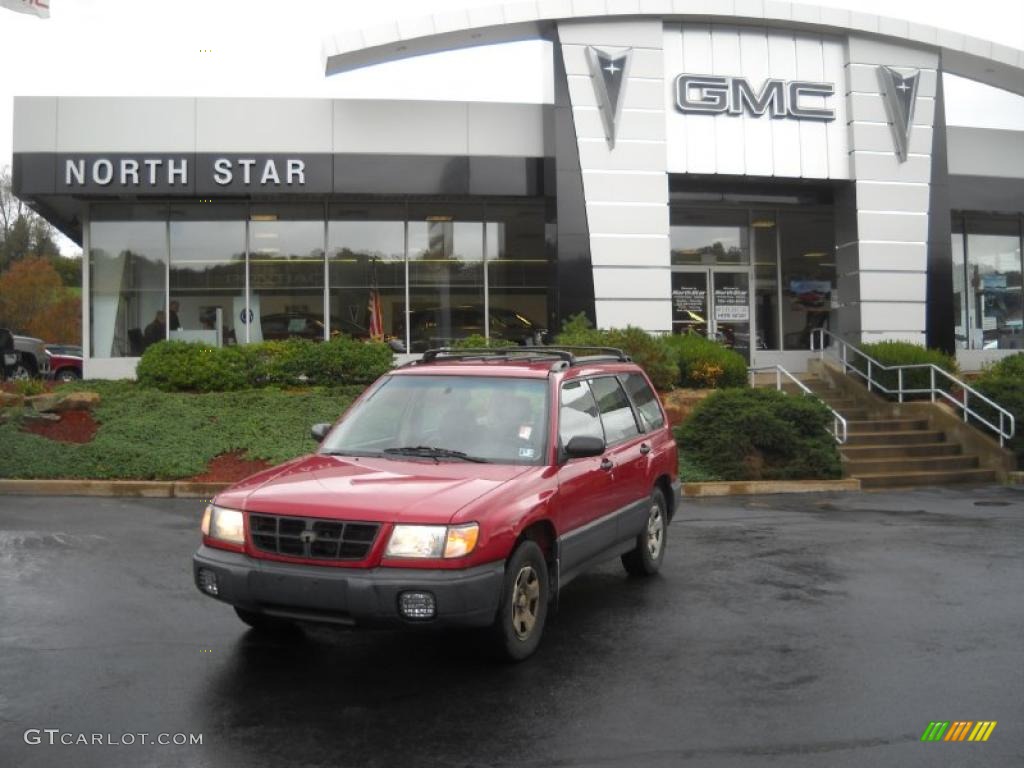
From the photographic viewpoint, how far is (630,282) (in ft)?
63.5

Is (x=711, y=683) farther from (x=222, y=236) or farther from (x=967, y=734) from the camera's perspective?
(x=222, y=236)

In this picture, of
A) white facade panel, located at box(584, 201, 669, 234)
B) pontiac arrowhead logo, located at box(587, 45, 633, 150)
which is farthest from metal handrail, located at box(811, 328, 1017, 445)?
pontiac arrowhead logo, located at box(587, 45, 633, 150)

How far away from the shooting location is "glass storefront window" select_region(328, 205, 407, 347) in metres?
21.2

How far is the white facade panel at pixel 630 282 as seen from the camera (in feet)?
63.2

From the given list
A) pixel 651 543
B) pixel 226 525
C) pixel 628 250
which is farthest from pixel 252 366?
pixel 226 525

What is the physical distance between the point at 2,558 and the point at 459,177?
508 inches

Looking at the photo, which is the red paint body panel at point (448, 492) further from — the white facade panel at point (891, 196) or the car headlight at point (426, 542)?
the white facade panel at point (891, 196)

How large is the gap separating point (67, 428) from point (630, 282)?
10.2 metres

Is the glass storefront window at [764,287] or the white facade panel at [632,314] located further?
the glass storefront window at [764,287]

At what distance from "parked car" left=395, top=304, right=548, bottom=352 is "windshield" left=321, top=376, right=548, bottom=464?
1422 cm

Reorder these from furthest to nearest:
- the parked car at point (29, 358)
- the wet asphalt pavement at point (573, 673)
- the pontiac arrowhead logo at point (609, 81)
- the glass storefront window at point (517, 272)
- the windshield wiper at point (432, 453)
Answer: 1. the parked car at point (29, 358)
2. the glass storefront window at point (517, 272)
3. the pontiac arrowhead logo at point (609, 81)
4. the windshield wiper at point (432, 453)
5. the wet asphalt pavement at point (573, 673)

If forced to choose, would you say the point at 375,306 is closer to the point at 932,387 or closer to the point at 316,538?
the point at 932,387

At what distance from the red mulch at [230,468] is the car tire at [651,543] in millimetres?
6676

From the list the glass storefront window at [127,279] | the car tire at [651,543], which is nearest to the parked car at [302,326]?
the glass storefront window at [127,279]
